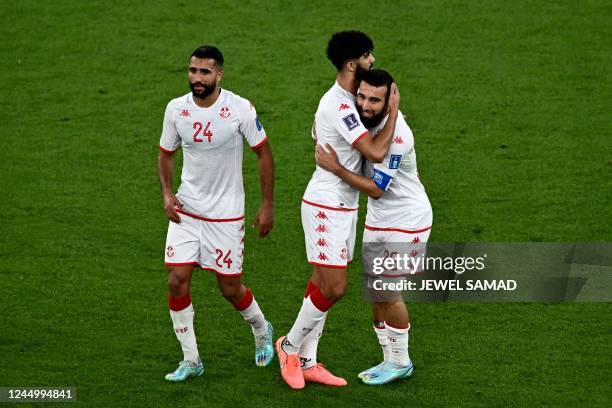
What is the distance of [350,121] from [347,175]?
0.35 m

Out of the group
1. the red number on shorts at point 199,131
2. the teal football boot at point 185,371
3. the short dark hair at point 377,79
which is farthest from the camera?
the teal football boot at point 185,371

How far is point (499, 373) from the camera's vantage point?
298 inches

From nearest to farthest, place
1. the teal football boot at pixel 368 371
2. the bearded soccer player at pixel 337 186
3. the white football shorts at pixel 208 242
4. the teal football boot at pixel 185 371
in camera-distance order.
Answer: the bearded soccer player at pixel 337 186 < the white football shorts at pixel 208 242 < the teal football boot at pixel 185 371 < the teal football boot at pixel 368 371

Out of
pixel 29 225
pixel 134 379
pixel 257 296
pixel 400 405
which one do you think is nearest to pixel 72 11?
pixel 29 225

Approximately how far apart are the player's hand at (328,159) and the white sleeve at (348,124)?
0.57 ft

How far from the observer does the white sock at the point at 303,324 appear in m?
7.33

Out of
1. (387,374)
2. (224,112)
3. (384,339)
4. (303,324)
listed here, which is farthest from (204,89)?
(387,374)

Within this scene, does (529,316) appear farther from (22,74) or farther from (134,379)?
(22,74)

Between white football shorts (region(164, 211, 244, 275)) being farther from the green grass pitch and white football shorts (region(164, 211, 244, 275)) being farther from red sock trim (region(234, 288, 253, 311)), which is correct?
the green grass pitch

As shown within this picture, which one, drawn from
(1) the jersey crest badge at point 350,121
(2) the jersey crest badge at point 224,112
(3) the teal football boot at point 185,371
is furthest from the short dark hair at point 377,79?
(3) the teal football boot at point 185,371

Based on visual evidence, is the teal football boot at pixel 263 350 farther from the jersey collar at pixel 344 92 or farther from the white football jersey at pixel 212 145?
the jersey collar at pixel 344 92

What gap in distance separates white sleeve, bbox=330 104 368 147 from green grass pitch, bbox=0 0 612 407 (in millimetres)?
1717

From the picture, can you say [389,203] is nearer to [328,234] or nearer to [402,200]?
[402,200]

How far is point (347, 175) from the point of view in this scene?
7125 mm
